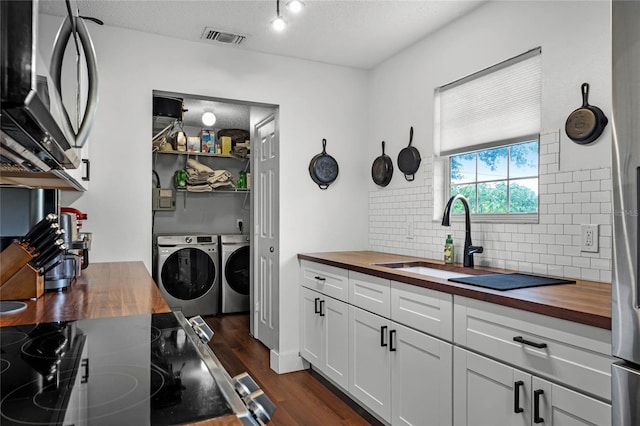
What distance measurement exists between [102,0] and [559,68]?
8.37 feet

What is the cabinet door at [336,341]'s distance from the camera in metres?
2.77

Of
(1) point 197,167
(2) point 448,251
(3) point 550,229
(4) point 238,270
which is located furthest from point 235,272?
(3) point 550,229

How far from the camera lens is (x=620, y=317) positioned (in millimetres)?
1142

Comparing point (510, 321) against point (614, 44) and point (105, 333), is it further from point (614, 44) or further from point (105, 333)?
point (105, 333)

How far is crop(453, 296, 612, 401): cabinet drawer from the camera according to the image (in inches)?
52.2

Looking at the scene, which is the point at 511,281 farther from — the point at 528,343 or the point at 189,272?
the point at 189,272

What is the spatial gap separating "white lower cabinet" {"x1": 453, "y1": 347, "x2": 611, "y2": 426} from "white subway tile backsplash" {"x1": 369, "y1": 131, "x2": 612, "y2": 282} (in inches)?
27.7

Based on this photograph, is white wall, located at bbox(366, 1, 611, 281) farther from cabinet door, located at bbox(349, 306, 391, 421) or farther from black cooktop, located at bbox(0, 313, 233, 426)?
black cooktop, located at bbox(0, 313, 233, 426)

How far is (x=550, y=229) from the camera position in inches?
86.1

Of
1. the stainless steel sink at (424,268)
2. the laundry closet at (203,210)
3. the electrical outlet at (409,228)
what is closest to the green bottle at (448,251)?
the stainless steel sink at (424,268)

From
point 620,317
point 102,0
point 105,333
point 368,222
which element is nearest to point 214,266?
point 368,222

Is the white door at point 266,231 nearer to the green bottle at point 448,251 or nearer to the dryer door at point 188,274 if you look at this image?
the dryer door at point 188,274

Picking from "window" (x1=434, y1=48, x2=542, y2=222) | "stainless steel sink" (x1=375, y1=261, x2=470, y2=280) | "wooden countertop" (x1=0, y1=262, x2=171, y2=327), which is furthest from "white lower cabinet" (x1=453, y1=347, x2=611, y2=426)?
"wooden countertop" (x1=0, y1=262, x2=171, y2=327)

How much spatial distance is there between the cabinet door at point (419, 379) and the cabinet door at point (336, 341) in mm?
518
